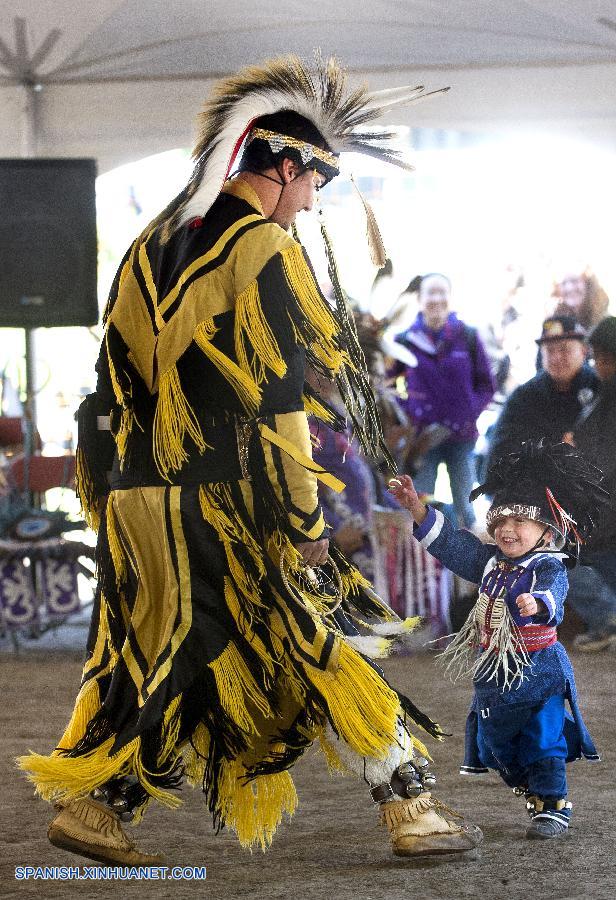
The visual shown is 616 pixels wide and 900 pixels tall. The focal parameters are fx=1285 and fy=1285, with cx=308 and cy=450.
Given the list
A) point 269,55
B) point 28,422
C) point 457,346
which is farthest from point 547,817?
point 269,55

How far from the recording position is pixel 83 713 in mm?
2592

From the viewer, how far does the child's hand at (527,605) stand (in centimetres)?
288

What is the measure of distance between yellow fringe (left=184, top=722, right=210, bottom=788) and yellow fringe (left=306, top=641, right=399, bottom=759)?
0.25 meters

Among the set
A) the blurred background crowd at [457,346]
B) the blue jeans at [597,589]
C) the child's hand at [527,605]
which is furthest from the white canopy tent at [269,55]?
the child's hand at [527,605]

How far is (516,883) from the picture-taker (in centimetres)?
251

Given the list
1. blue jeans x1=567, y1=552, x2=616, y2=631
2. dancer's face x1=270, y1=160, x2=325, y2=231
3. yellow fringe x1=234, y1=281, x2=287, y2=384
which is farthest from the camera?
blue jeans x1=567, y1=552, x2=616, y2=631

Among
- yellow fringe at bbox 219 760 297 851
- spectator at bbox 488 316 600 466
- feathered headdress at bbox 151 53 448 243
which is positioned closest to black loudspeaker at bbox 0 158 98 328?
spectator at bbox 488 316 600 466

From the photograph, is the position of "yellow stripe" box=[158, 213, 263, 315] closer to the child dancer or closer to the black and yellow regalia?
the black and yellow regalia

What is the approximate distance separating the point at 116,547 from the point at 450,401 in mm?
3419

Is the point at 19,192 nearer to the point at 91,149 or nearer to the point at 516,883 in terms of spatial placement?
the point at 91,149

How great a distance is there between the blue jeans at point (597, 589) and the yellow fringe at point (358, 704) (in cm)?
327

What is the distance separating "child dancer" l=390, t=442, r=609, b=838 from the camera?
9.52ft

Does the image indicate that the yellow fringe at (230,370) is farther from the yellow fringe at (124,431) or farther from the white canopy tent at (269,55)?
the white canopy tent at (269,55)

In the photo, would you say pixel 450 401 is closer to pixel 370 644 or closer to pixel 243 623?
pixel 370 644
